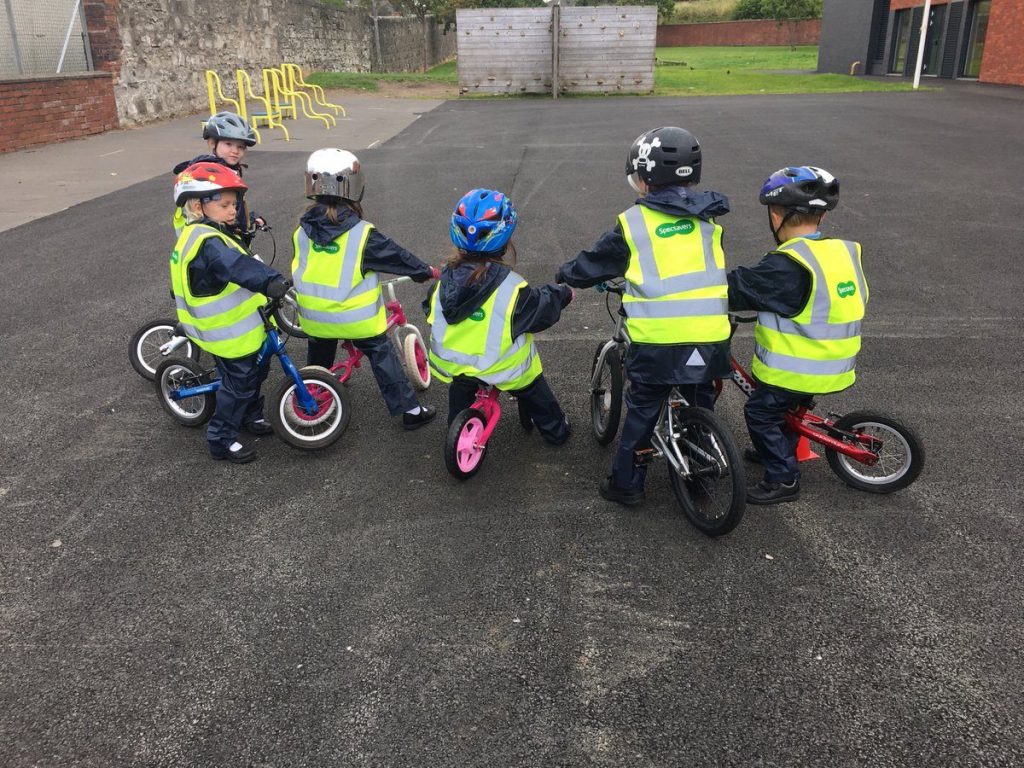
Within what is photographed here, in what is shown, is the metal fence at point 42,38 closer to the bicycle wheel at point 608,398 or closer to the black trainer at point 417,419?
the black trainer at point 417,419

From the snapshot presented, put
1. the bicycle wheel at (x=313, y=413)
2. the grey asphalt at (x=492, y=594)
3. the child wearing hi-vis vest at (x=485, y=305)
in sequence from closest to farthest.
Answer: the grey asphalt at (x=492, y=594) → the child wearing hi-vis vest at (x=485, y=305) → the bicycle wheel at (x=313, y=413)

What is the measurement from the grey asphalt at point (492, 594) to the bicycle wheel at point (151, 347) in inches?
7.6

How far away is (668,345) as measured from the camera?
3.75 m

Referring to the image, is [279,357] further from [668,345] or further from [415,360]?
[668,345]

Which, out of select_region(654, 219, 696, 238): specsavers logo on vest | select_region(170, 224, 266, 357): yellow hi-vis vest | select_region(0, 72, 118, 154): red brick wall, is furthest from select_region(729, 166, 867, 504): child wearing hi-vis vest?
select_region(0, 72, 118, 154): red brick wall

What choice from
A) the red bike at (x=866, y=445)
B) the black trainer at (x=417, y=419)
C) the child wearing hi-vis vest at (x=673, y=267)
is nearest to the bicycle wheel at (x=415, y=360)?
the black trainer at (x=417, y=419)

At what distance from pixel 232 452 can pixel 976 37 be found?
35.1 meters

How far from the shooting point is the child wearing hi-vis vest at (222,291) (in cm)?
429

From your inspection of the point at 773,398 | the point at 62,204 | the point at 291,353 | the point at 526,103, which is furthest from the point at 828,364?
the point at 526,103

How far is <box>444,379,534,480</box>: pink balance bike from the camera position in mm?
4156

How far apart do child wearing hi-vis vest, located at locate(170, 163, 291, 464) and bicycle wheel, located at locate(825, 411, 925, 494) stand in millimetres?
3067

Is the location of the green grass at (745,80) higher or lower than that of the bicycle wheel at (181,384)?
higher

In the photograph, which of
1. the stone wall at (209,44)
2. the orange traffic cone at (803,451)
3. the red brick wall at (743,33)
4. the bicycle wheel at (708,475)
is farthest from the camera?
the red brick wall at (743,33)

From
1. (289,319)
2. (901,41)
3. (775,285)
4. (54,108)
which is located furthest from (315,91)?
(901,41)
